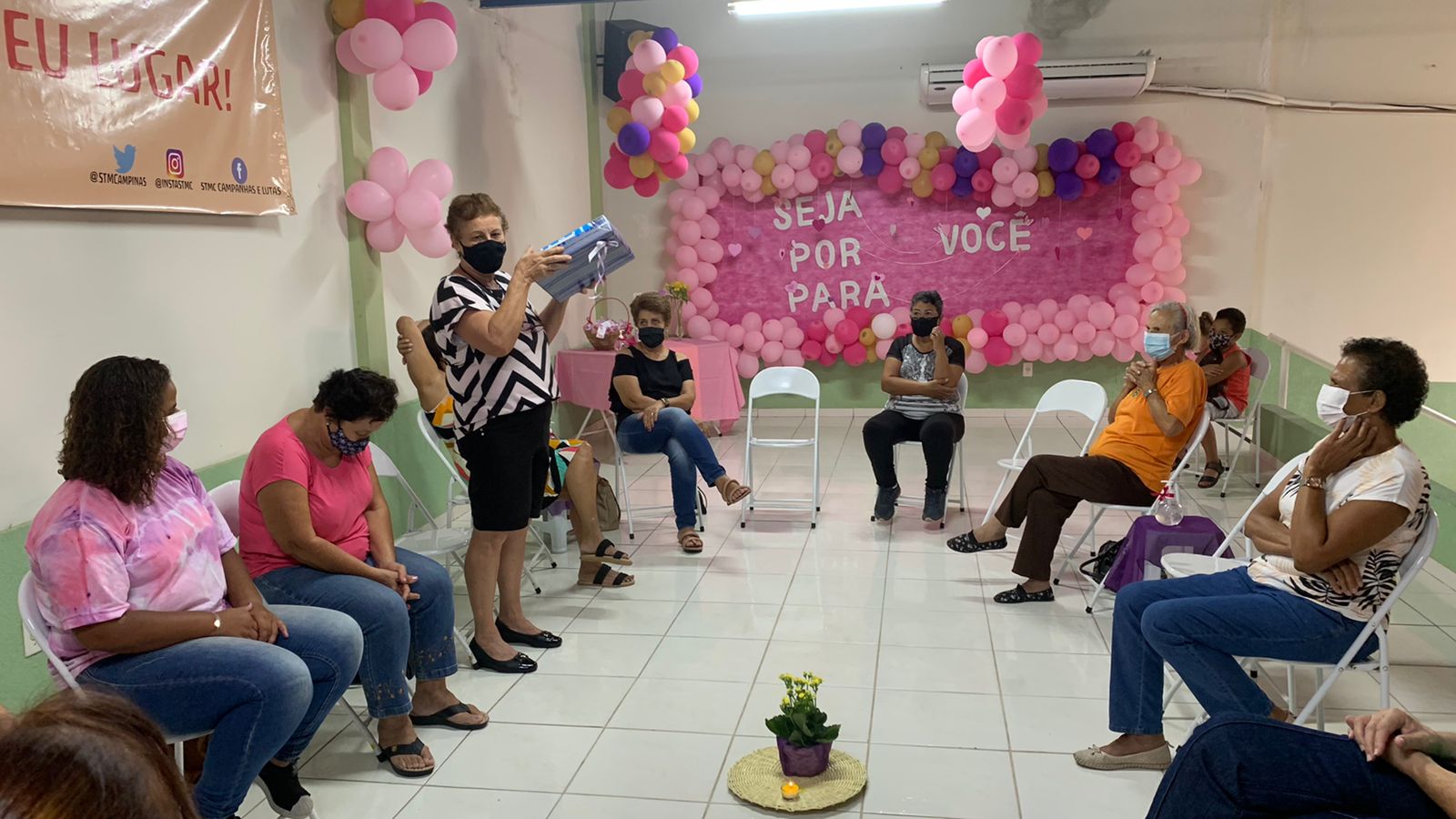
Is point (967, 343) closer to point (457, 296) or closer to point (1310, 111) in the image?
point (1310, 111)

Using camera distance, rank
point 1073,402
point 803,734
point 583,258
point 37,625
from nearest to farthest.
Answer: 1. point 37,625
2. point 803,734
3. point 583,258
4. point 1073,402

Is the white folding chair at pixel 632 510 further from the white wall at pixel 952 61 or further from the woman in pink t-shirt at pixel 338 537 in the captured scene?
the white wall at pixel 952 61

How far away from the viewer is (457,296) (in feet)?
10.8

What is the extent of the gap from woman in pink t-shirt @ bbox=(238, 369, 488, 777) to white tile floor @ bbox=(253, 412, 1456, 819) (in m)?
0.23

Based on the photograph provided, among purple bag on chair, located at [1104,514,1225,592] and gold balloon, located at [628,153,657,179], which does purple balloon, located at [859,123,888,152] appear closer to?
gold balloon, located at [628,153,657,179]

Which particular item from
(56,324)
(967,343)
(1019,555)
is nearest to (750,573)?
(1019,555)

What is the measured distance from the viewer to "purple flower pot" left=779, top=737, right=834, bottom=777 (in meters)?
2.73

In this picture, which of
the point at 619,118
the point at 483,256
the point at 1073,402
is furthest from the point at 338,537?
the point at 619,118

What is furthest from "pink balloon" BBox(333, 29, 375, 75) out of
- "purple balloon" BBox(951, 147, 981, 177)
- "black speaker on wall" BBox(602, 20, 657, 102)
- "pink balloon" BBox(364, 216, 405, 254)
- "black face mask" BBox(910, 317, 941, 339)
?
"purple balloon" BBox(951, 147, 981, 177)

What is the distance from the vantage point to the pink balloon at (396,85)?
4.38 m

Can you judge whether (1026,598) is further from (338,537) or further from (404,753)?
(338,537)

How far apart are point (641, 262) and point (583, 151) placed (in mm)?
1041

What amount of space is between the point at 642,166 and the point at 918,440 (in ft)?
9.14

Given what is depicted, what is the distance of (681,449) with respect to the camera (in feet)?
16.5
